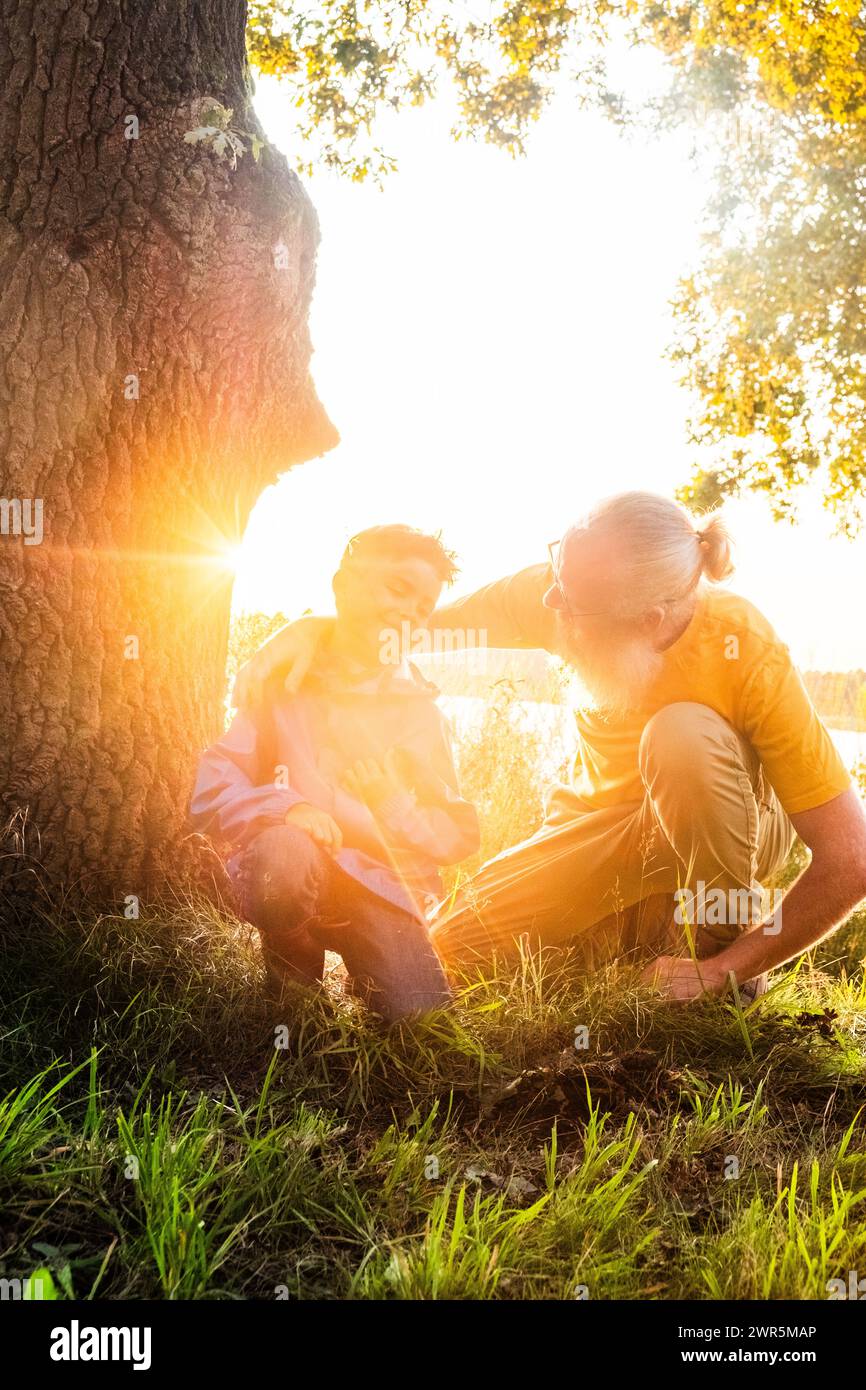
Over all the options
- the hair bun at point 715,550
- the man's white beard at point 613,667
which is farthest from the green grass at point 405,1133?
the hair bun at point 715,550

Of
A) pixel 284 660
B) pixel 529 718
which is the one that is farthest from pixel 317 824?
pixel 529 718

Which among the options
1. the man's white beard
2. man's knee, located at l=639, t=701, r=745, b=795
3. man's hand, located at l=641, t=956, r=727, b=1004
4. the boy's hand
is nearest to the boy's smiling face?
the boy's hand

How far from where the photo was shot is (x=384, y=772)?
3.04 m

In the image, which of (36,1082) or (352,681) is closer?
(36,1082)

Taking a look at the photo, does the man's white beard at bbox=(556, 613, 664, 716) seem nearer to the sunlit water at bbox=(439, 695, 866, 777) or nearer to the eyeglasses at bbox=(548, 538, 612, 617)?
the eyeglasses at bbox=(548, 538, 612, 617)

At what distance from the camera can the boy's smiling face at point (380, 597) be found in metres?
2.94

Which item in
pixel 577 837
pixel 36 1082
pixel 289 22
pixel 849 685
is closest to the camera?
pixel 36 1082

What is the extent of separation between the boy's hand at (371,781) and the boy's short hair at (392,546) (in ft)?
1.85

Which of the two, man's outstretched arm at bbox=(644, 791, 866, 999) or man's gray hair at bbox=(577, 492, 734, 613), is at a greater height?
man's gray hair at bbox=(577, 492, 734, 613)

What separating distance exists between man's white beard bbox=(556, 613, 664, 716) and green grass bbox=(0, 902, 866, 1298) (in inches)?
31.6

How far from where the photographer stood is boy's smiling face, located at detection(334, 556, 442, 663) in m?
2.94

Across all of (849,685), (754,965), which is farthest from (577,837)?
(849,685)

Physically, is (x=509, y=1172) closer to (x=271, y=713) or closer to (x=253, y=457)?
(x=271, y=713)
